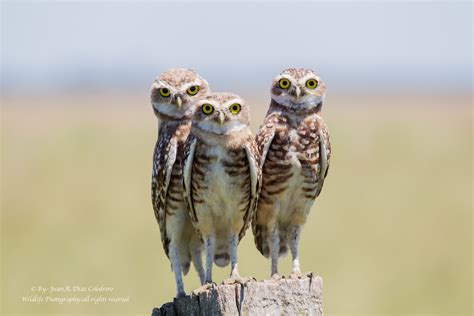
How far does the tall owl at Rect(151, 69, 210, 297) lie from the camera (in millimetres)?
7629

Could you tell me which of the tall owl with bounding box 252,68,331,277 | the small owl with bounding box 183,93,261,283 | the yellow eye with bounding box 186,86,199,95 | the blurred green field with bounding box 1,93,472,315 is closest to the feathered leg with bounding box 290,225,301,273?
the tall owl with bounding box 252,68,331,277

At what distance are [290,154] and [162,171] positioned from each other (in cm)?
105

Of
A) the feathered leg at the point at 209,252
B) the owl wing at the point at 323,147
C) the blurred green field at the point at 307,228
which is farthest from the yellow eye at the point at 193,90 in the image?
the blurred green field at the point at 307,228

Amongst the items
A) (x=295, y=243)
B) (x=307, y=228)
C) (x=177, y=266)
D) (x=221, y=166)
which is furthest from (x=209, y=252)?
(x=307, y=228)

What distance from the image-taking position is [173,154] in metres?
7.58

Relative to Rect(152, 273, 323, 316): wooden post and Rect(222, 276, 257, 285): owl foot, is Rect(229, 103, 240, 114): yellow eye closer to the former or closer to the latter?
Rect(222, 276, 257, 285): owl foot

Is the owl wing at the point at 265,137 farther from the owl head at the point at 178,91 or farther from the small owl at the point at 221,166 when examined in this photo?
the owl head at the point at 178,91

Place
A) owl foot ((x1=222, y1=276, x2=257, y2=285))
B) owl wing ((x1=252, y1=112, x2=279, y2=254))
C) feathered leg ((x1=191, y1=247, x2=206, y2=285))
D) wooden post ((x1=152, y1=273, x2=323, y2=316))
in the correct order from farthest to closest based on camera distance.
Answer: feathered leg ((x1=191, y1=247, x2=206, y2=285)) → owl wing ((x1=252, y1=112, x2=279, y2=254)) → owl foot ((x1=222, y1=276, x2=257, y2=285)) → wooden post ((x1=152, y1=273, x2=323, y2=316))

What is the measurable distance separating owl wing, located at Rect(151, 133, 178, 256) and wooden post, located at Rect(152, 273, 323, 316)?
1.39 meters

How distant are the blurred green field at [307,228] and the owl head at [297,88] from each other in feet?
19.2

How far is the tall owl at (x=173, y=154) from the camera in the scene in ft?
25.0

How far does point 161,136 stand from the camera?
7875 millimetres
